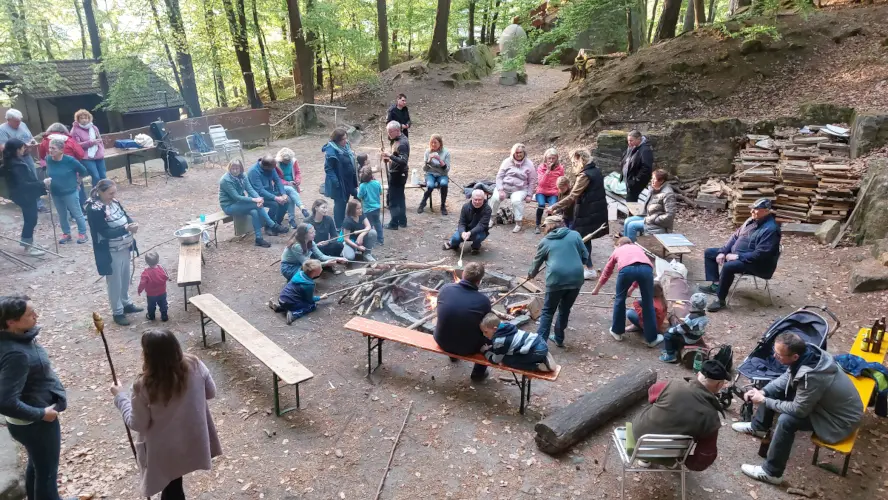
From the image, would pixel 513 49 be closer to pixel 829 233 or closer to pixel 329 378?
pixel 829 233

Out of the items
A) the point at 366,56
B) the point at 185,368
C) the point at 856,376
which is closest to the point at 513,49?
the point at 366,56

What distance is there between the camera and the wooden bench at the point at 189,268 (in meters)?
7.68

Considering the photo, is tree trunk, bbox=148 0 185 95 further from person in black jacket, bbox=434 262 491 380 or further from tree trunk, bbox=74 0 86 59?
person in black jacket, bbox=434 262 491 380

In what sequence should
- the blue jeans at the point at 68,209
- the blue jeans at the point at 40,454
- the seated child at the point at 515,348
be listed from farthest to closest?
the blue jeans at the point at 68,209
the seated child at the point at 515,348
the blue jeans at the point at 40,454

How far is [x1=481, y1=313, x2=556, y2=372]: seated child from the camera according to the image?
538 cm

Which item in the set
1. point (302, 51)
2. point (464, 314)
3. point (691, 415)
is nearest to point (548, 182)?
point (464, 314)

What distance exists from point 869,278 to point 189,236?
9.71 m

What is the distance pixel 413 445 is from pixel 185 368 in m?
2.46

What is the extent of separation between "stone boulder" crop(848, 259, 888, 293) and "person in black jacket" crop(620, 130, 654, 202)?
3.41 m

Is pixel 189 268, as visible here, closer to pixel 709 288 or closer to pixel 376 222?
pixel 376 222

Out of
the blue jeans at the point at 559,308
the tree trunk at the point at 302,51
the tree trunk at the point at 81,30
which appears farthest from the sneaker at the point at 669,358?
the tree trunk at the point at 81,30

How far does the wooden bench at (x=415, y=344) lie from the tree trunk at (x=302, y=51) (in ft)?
47.4

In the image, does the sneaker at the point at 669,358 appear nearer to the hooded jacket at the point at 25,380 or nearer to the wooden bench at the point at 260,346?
the wooden bench at the point at 260,346

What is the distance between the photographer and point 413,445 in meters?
5.24
